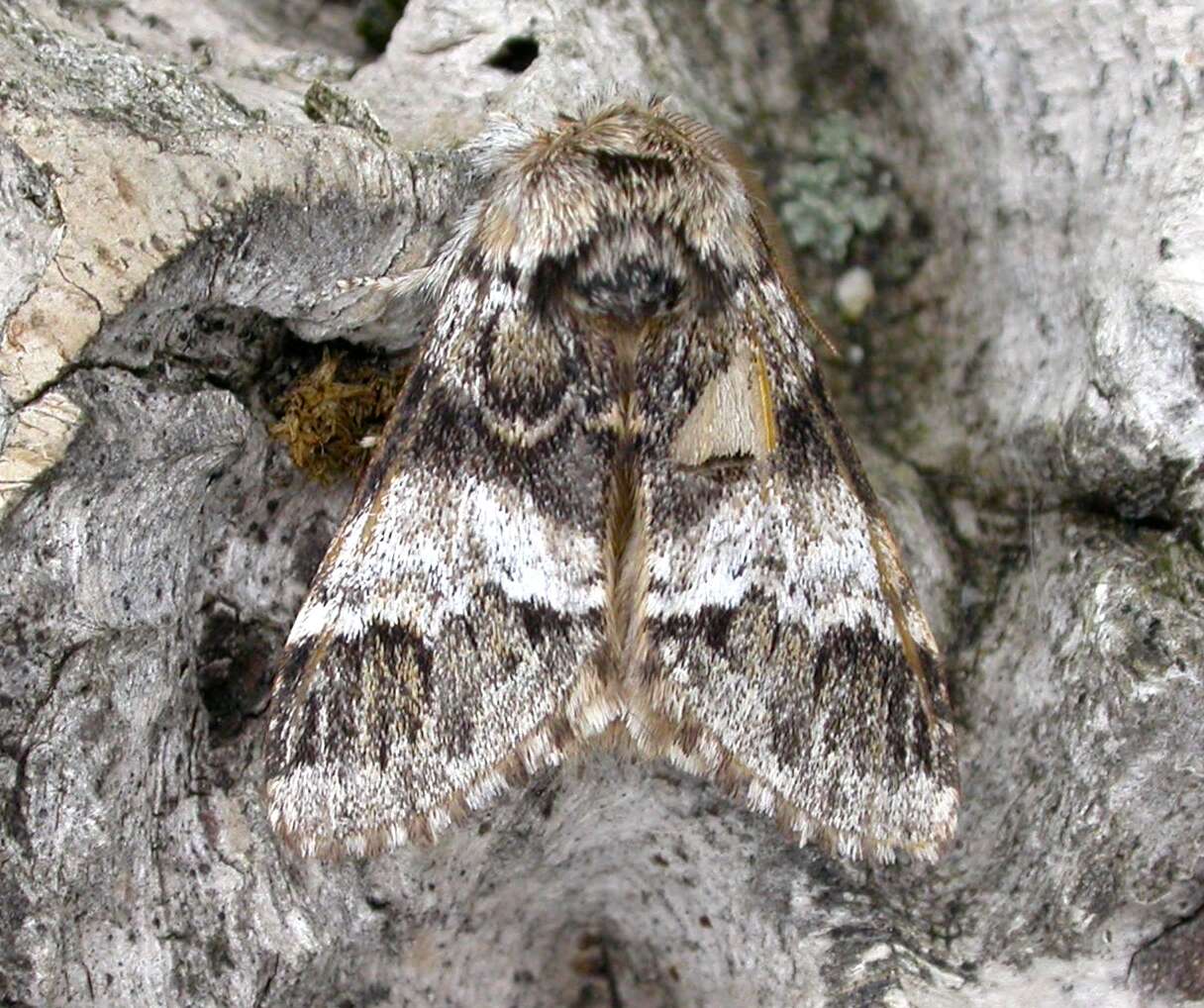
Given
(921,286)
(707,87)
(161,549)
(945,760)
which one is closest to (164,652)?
(161,549)

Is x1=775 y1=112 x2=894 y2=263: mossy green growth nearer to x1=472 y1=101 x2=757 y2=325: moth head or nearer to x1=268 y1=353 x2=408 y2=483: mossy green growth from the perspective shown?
x1=472 y1=101 x2=757 y2=325: moth head

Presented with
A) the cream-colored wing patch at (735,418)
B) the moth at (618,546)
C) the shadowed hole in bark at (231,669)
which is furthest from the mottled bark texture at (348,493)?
the cream-colored wing patch at (735,418)

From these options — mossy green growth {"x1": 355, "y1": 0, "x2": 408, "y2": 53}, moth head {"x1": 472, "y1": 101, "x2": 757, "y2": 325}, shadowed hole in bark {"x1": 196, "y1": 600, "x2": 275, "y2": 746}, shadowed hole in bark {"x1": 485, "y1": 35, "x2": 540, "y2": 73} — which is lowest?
shadowed hole in bark {"x1": 196, "y1": 600, "x2": 275, "y2": 746}

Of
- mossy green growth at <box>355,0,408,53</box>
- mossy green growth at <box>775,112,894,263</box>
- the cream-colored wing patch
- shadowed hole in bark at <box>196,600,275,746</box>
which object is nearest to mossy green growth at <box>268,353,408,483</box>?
shadowed hole in bark at <box>196,600,275,746</box>

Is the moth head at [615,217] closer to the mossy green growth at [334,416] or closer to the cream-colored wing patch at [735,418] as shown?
the cream-colored wing patch at [735,418]

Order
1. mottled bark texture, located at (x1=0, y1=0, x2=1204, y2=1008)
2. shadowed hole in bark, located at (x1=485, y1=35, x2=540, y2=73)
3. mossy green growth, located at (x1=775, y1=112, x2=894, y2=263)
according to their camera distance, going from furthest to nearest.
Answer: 1. mossy green growth, located at (x1=775, y1=112, x2=894, y2=263)
2. shadowed hole in bark, located at (x1=485, y1=35, x2=540, y2=73)
3. mottled bark texture, located at (x1=0, y1=0, x2=1204, y2=1008)

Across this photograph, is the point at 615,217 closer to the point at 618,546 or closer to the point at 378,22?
the point at 618,546
